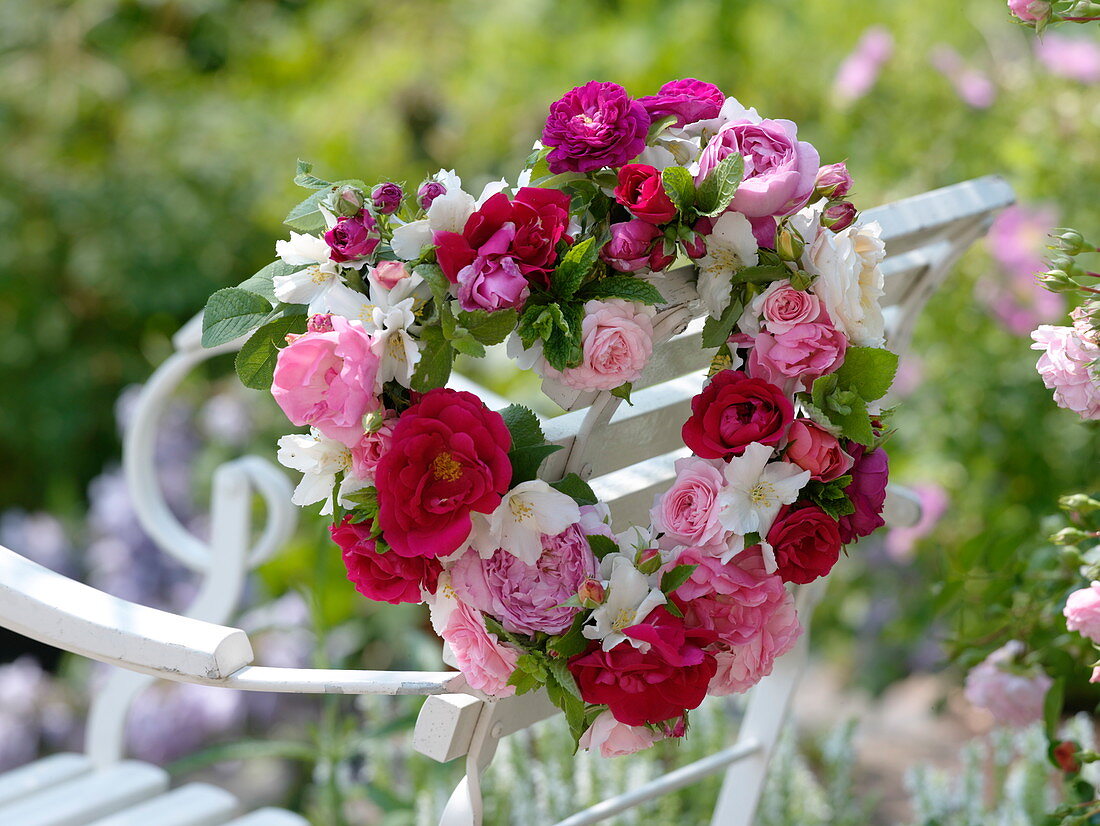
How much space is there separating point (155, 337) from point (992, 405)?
2.16 metres

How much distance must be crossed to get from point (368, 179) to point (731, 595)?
10.2 feet

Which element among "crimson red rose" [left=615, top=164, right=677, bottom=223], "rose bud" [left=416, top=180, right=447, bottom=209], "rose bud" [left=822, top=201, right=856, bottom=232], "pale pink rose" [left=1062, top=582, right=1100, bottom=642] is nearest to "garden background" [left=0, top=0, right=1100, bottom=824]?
"pale pink rose" [left=1062, top=582, right=1100, bottom=642]

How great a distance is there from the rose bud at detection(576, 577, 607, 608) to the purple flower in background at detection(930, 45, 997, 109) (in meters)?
2.22

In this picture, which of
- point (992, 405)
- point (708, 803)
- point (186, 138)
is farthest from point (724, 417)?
point (186, 138)

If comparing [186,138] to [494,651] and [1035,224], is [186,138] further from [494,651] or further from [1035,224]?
[494,651]

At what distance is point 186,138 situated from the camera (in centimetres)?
343

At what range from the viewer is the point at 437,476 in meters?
0.76

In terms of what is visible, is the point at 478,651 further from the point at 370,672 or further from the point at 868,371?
the point at 868,371

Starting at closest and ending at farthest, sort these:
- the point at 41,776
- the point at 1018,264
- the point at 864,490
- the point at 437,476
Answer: the point at 437,476, the point at 864,490, the point at 41,776, the point at 1018,264

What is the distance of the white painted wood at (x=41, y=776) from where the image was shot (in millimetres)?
1407

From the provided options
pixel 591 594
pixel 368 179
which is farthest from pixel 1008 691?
pixel 368 179

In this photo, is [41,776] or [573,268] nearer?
[573,268]

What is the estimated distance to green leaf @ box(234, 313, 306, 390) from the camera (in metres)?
0.84

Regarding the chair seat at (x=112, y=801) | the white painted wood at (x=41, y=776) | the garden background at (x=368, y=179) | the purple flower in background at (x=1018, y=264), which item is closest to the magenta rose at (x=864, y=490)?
the garden background at (x=368, y=179)
